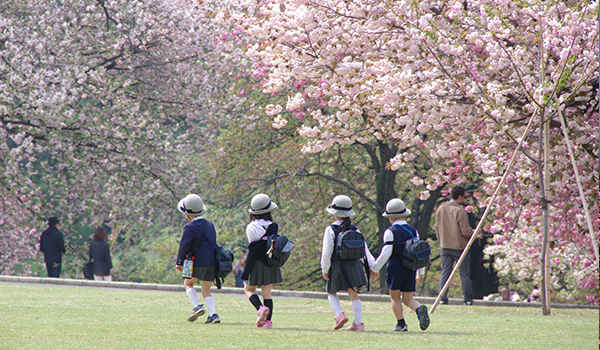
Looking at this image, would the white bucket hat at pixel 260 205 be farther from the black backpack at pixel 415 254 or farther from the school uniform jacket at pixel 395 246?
the black backpack at pixel 415 254

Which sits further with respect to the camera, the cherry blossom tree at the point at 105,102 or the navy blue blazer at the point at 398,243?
the cherry blossom tree at the point at 105,102

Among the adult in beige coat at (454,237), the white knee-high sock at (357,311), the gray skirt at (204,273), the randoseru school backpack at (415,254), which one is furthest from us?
the adult in beige coat at (454,237)

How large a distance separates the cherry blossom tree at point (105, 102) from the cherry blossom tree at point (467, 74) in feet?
12.9

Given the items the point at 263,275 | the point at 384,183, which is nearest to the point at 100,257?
the point at 384,183

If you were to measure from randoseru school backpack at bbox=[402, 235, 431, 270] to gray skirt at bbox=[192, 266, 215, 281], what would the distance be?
219 centimetres

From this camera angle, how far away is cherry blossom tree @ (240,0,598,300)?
9211mm

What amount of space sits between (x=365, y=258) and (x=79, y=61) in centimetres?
1053

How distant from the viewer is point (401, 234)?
7590 millimetres

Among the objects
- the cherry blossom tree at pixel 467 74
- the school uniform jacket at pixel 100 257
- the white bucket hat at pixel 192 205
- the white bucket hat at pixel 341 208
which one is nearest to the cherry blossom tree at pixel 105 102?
the school uniform jacket at pixel 100 257

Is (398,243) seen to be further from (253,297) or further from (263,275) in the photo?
(253,297)

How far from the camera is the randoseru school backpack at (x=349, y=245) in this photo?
7539 mm

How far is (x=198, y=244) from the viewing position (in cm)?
820

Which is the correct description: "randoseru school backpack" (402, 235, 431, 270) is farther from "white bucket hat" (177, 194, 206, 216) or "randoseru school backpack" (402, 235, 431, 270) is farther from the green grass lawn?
"white bucket hat" (177, 194, 206, 216)

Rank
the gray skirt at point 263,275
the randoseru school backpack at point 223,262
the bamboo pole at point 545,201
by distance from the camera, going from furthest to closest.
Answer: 1. the bamboo pole at point 545,201
2. the randoseru school backpack at point 223,262
3. the gray skirt at point 263,275
